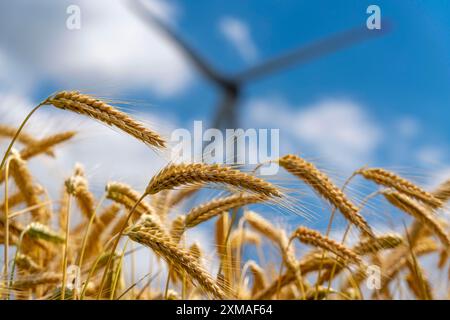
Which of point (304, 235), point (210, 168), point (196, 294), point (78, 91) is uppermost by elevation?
point (78, 91)

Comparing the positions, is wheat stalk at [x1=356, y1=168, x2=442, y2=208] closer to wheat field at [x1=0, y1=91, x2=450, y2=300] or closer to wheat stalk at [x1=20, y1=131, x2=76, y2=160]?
wheat field at [x1=0, y1=91, x2=450, y2=300]

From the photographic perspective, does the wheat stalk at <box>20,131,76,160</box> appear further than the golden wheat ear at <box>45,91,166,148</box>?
Yes

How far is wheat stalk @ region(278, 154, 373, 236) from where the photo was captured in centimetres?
353

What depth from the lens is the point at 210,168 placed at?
3094mm

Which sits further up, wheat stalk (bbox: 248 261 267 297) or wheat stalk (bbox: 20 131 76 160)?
wheat stalk (bbox: 20 131 76 160)

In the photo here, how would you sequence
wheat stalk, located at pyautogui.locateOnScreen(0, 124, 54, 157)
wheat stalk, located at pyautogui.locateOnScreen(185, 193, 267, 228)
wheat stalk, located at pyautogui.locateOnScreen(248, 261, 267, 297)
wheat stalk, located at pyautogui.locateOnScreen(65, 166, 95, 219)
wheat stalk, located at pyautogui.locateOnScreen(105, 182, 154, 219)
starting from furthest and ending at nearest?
wheat stalk, located at pyautogui.locateOnScreen(248, 261, 267, 297), wheat stalk, located at pyautogui.locateOnScreen(0, 124, 54, 157), wheat stalk, located at pyautogui.locateOnScreen(65, 166, 95, 219), wheat stalk, located at pyautogui.locateOnScreen(105, 182, 154, 219), wheat stalk, located at pyautogui.locateOnScreen(185, 193, 267, 228)

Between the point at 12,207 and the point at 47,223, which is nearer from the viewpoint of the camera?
the point at 47,223

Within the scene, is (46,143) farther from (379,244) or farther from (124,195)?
(379,244)

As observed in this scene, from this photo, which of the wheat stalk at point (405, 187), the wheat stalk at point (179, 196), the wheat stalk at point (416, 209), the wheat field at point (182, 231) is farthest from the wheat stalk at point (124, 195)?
the wheat stalk at point (416, 209)

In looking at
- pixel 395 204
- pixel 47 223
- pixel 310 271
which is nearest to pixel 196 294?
pixel 310 271

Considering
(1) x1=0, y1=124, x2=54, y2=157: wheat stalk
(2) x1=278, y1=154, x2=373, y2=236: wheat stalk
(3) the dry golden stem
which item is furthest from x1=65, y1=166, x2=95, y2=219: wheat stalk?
(2) x1=278, y1=154, x2=373, y2=236: wheat stalk
